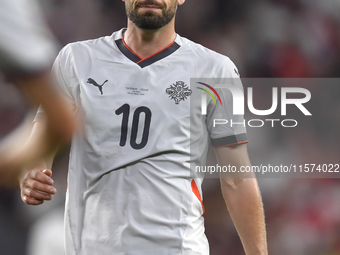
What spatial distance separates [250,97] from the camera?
4.45m

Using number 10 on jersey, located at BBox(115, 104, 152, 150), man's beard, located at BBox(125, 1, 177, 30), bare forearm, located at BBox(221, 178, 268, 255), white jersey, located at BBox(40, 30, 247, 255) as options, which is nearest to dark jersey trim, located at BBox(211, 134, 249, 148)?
white jersey, located at BBox(40, 30, 247, 255)

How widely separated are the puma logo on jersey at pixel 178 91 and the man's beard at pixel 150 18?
11.5 inches

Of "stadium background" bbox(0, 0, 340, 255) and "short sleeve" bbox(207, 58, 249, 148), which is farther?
"stadium background" bbox(0, 0, 340, 255)

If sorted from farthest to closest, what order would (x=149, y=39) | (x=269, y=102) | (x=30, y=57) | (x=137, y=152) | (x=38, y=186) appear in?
(x=269, y=102) < (x=149, y=39) < (x=137, y=152) < (x=38, y=186) < (x=30, y=57)

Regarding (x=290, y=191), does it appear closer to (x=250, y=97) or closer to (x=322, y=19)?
(x=250, y=97)

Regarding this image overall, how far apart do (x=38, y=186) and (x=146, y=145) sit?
539 mm

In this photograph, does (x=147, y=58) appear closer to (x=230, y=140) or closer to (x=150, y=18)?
(x=150, y=18)

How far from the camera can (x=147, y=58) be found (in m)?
2.32

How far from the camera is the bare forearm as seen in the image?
222 cm

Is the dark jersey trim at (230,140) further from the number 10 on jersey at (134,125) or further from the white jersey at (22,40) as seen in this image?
the white jersey at (22,40)

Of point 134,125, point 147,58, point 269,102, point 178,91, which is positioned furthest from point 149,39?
point 269,102

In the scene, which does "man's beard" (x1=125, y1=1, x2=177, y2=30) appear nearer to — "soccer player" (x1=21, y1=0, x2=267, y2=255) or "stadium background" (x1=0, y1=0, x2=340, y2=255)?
"soccer player" (x1=21, y1=0, x2=267, y2=255)

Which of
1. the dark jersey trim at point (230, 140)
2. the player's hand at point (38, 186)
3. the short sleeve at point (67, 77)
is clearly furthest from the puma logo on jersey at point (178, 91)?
the player's hand at point (38, 186)

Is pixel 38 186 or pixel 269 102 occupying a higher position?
pixel 38 186
